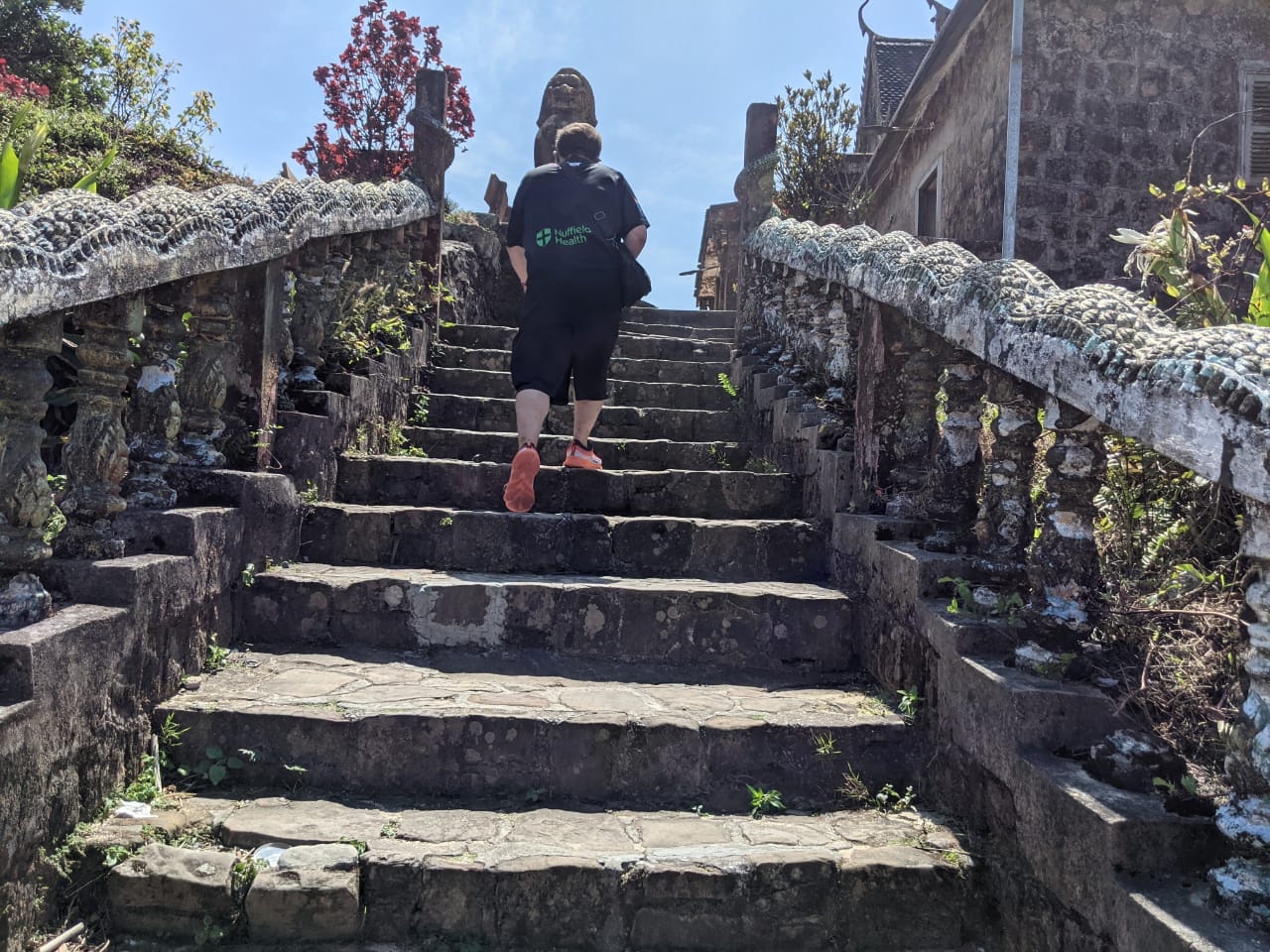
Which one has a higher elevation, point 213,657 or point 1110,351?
point 1110,351

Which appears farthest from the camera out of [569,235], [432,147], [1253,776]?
[432,147]

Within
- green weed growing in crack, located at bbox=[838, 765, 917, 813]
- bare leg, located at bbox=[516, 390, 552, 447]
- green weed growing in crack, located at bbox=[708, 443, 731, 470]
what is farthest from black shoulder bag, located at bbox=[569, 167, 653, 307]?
green weed growing in crack, located at bbox=[838, 765, 917, 813]

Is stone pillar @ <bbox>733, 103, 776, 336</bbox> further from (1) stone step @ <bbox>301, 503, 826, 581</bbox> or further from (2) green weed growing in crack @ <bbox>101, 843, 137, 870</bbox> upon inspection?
(2) green weed growing in crack @ <bbox>101, 843, 137, 870</bbox>

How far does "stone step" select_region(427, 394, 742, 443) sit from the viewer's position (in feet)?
18.9

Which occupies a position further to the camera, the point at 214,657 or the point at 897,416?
the point at 897,416

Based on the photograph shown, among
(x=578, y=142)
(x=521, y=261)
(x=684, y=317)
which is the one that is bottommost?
(x=521, y=261)

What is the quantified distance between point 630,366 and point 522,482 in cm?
270

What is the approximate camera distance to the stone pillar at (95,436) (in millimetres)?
2773

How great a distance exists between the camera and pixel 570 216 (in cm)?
448

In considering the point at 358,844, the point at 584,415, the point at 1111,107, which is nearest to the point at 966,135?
the point at 1111,107

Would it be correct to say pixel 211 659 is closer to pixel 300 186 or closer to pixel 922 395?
pixel 300 186

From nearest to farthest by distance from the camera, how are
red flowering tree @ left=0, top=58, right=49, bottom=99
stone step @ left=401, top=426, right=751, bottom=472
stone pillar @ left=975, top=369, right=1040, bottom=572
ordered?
stone pillar @ left=975, top=369, right=1040, bottom=572, stone step @ left=401, top=426, right=751, bottom=472, red flowering tree @ left=0, top=58, right=49, bottom=99

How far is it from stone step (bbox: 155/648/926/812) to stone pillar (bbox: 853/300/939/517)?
105cm

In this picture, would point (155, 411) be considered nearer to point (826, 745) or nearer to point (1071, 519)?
point (826, 745)
